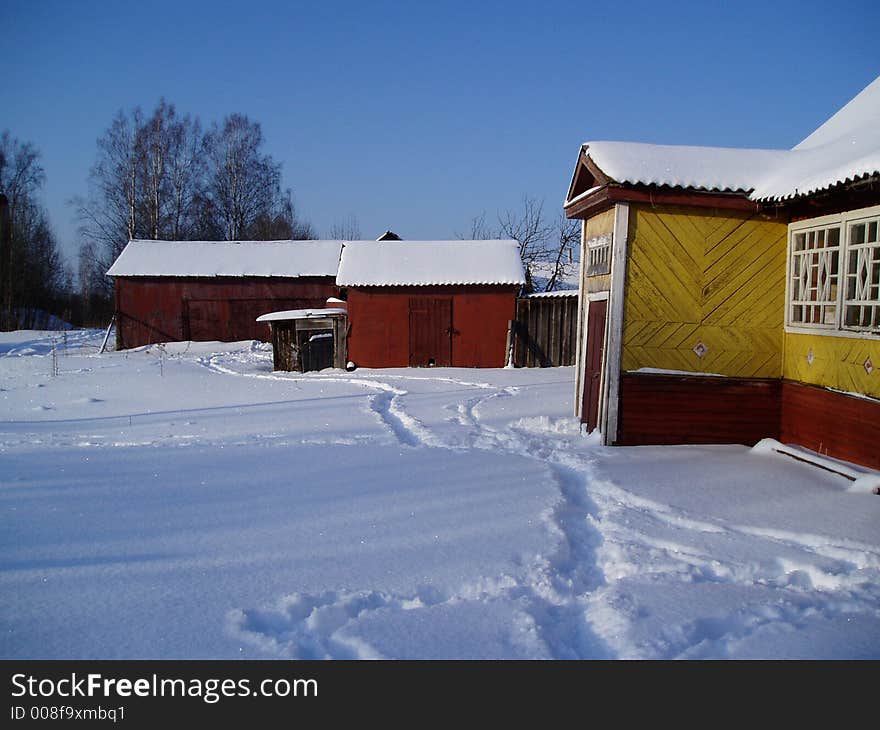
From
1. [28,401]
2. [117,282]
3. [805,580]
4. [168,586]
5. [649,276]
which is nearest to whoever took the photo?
[168,586]

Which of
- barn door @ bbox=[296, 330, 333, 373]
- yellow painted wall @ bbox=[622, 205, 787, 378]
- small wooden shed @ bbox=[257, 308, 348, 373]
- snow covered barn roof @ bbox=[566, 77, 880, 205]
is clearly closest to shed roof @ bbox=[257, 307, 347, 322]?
small wooden shed @ bbox=[257, 308, 348, 373]

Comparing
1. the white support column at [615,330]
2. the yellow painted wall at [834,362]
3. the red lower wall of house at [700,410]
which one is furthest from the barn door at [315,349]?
the yellow painted wall at [834,362]

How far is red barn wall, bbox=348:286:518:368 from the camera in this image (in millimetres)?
18062

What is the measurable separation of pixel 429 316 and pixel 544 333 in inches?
126

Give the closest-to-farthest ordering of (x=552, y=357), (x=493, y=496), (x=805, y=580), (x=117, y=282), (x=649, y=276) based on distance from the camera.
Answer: (x=805, y=580) < (x=493, y=496) < (x=649, y=276) < (x=552, y=357) < (x=117, y=282)

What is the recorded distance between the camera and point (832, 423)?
22.7ft

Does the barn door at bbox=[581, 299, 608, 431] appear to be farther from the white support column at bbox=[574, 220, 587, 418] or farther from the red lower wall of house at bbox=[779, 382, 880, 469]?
the red lower wall of house at bbox=[779, 382, 880, 469]

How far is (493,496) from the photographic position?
18.5 ft

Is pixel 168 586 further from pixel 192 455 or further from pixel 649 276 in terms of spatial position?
pixel 649 276

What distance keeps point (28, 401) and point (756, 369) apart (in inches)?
433

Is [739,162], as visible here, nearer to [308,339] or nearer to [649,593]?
[649,593]

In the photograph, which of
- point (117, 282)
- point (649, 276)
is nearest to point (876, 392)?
point (649, 276)

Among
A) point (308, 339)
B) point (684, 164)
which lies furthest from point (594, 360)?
point (308, 339)

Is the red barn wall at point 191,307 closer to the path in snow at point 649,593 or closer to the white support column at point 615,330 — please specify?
the white support column at point 615,330
